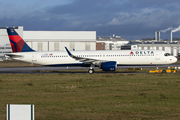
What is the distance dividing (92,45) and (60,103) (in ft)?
340

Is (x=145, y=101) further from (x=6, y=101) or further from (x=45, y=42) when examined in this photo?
(x=45, y=42)

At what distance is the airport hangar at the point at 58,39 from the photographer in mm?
114562

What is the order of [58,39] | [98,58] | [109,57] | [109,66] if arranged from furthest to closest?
[58,39] < [98,58] < [109,57] < [109,66]

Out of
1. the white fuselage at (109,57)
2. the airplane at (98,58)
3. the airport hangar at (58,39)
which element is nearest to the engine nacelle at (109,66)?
the airplane at (98,58)

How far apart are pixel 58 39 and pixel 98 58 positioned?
259 feet

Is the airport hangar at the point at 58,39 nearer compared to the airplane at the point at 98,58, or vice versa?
the airplane at the point at 98,58

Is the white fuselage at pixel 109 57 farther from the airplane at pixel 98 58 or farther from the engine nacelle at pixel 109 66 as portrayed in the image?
the engine nacelle at pixel 109 66

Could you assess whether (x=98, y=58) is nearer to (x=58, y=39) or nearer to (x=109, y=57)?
(x=109, y=57)

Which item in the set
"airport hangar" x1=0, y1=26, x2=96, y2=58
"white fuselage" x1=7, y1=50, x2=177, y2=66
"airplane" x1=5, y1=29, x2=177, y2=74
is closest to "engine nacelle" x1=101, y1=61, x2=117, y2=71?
"airplane" x1=5, y1=29, x2=177, y2=74

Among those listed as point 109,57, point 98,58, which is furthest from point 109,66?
point 98,58

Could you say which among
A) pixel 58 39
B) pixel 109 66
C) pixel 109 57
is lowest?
pixel 109 66

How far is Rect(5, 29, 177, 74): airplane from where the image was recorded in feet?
130

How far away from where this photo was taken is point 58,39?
117188 mm

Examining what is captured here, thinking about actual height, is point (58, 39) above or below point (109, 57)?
above
